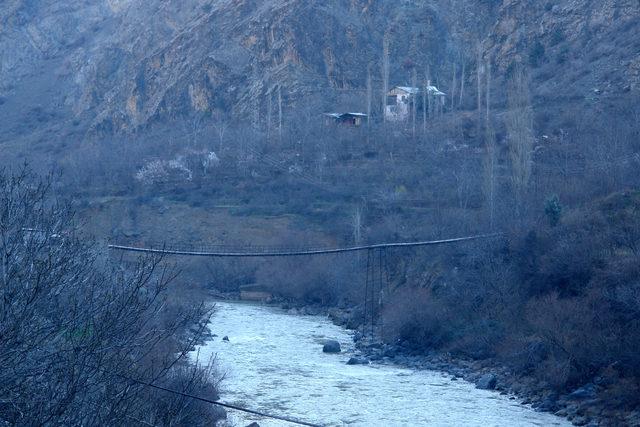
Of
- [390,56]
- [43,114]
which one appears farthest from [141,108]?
[390,56]

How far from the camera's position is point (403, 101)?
161 feet

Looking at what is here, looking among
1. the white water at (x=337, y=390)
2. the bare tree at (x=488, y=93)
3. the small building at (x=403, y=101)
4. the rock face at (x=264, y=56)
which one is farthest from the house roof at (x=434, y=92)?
the white water at (x=337, y=390)

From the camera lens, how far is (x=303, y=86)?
5344cm

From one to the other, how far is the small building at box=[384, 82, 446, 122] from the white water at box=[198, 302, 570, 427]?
24.9 m

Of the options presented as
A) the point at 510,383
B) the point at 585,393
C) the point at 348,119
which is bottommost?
the point at 510,383

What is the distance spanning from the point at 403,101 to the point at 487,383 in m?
32.3

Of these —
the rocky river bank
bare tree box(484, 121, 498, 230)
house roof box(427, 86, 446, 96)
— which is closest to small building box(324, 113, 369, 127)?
house roof box(427, 86, 446, 96)

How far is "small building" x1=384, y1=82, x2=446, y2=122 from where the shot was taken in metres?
47.6

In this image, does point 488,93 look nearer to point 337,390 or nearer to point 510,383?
point 510,383

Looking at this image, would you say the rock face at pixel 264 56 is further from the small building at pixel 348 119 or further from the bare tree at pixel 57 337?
the bare tree at pixel 57 337

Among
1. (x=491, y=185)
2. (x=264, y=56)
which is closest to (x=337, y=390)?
(x=491, y=185)

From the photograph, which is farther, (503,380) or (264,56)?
(264,56)

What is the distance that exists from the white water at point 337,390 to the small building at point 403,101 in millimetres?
24927

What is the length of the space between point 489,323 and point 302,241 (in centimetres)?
1325
